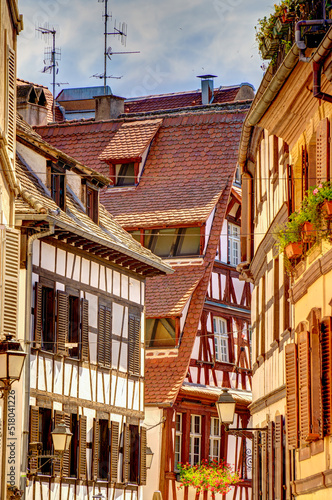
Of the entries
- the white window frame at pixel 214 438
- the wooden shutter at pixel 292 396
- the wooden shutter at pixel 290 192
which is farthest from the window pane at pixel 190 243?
the wooden shutter at pixel 292 396

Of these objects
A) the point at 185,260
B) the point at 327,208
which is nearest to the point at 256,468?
the point at 327,208

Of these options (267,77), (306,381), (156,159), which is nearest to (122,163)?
(156,159)

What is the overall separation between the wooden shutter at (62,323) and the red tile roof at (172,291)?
7.77 meters

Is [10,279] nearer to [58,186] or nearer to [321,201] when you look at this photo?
[321,201]

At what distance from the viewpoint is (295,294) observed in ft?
49.6

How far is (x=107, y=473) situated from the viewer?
2616cm

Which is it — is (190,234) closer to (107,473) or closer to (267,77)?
(107,473)

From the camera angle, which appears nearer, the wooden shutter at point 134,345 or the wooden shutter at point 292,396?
the wooden shutter at point 292,396

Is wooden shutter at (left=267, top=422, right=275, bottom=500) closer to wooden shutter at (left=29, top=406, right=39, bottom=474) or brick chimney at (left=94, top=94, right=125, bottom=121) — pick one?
wooden shutter at (left=29, top=406, right=39, bottom=474)

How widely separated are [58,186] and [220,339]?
11.1 meters

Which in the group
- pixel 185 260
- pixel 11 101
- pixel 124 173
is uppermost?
pixel 124 173

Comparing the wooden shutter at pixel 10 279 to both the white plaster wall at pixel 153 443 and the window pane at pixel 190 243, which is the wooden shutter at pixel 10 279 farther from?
the window pane at pixel 190 243

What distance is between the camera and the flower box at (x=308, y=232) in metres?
13.5

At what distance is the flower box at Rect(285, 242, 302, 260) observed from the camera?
47.3 feet
